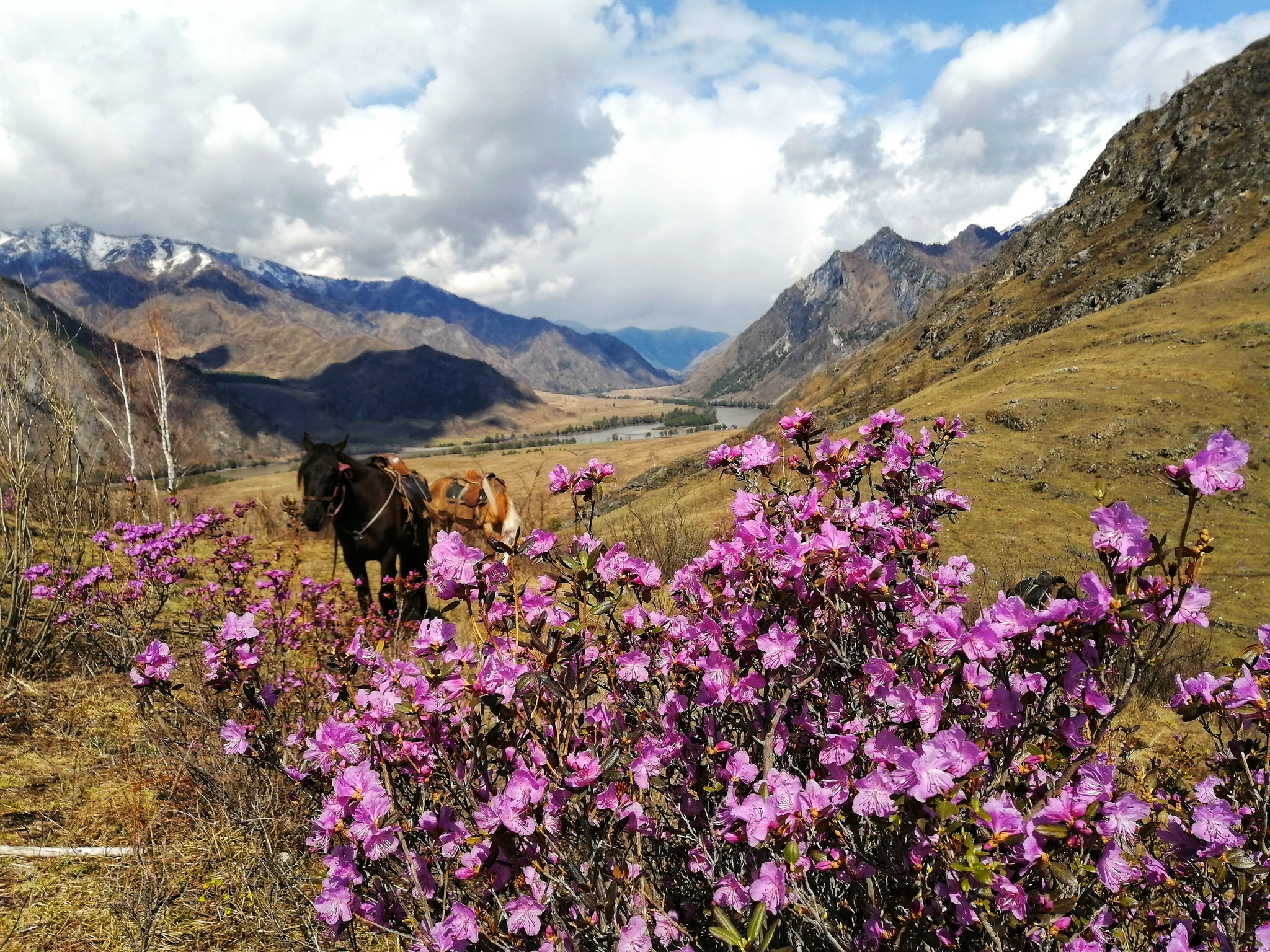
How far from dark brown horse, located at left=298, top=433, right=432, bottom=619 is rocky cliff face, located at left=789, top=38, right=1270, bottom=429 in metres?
31.0

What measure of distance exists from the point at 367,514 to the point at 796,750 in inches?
332

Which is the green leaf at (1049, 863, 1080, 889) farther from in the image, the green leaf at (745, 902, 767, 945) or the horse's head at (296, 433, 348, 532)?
the horse's head at (296, 433, 348, 532)

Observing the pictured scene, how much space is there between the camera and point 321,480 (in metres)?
8.51

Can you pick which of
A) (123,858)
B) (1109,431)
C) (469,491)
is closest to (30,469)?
(123,858)

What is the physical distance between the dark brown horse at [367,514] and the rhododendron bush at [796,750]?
5700mm

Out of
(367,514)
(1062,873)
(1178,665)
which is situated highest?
(367,514)

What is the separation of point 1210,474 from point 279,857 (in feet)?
15.3

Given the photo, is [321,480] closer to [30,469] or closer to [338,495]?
[338,495]

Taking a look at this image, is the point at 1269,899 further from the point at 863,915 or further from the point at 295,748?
the point at 295,748

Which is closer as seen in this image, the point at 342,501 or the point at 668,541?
the point at 342,501

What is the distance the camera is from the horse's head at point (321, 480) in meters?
8.28

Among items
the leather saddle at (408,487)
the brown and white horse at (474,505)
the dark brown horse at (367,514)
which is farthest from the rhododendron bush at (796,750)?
the brown and white horse at (474,505)

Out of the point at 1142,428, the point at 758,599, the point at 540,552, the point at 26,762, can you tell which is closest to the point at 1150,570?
the point at 758,599

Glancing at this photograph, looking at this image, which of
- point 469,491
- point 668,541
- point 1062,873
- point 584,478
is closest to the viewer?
point 1062,873
